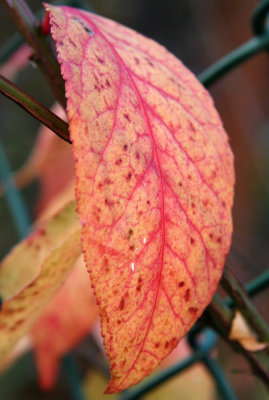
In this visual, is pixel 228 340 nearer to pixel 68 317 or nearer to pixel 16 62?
pixel 68 317

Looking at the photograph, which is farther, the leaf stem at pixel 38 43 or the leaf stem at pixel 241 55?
the leaf stem at pixel 241 55

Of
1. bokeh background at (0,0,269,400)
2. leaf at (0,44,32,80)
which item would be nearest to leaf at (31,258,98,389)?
leaf at (0,44,32,80)

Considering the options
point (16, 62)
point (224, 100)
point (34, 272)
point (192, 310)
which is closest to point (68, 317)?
point (34, 272)

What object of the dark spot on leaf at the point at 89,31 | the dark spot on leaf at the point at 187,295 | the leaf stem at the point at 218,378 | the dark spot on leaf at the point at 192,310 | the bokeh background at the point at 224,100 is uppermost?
the dark spot on leaf at the point at 89,31

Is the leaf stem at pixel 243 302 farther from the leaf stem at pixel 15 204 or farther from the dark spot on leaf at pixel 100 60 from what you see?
the leaf stem at pixel 15 204

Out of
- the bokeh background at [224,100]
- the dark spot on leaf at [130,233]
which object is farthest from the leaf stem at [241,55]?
the bokeh background at [224,100]

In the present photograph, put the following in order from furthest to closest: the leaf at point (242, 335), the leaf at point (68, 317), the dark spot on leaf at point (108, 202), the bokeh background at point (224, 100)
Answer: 1. the bokeh background at point (224, 100)
2. the leaf at point (68, 317)
3. the leaf at point (242, 335)
4. the dark spot on leaf at point (108, 202)

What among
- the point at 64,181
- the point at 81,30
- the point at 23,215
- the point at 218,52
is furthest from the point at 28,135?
the point at 81,30

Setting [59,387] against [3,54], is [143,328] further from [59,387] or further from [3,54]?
[59,387]
